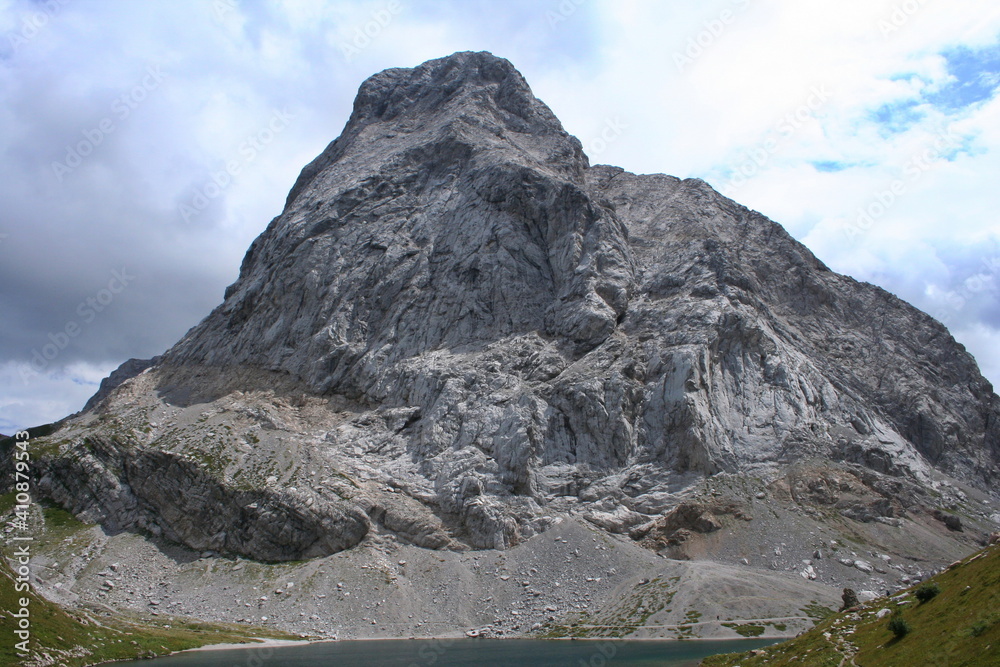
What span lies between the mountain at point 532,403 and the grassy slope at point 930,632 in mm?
36994

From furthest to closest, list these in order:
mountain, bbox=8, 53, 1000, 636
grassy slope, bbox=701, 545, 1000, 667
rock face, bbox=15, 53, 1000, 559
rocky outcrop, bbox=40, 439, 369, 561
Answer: rock face, bbox=15, 53, 1000, 559, rocky outcrop, bbox=40, 439, 369, 561, mountain, bbox=8, 53, 1000, 636, grassy slope, bbox=701, 545, 1000, 667

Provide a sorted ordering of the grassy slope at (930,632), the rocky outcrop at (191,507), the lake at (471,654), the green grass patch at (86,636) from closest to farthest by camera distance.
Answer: the grassy slope at (930,632) → the green grass patch at (86,636) → the lake at (471,654) → the rocky outcrop at (191,507)

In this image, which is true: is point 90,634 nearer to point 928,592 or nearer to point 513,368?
point 928,592

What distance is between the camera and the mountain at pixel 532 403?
82250 millimetres

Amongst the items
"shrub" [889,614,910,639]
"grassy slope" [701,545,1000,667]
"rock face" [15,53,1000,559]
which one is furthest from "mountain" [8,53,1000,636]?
"shrub" [889,614,910,639]

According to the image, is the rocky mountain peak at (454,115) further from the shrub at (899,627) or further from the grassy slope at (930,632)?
the shrub at (899,627)

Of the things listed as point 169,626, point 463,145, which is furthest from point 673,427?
point 463,145

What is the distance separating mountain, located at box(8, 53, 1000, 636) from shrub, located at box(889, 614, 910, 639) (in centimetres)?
4370

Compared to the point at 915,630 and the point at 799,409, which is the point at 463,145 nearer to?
the point at 799,409

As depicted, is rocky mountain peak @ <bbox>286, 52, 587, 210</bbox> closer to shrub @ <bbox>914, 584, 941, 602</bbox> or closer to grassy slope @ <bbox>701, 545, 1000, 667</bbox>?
grassy slope @ <bbox>701, 545, 1000, 667</bbox>

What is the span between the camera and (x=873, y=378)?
112 meters

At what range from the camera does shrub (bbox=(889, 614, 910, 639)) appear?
847 inches

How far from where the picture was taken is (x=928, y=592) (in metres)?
23.9

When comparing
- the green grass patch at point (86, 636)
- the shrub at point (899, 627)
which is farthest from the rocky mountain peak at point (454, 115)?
the shrub at point (899, 627)
